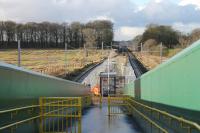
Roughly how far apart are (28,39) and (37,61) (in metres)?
48.4

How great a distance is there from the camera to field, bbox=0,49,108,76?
184ft

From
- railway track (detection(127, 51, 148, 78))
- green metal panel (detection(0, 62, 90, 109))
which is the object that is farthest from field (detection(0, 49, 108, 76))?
green metal panel (detection(0, 62, 90, 109))

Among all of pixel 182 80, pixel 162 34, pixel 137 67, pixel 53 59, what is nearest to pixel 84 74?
pixel 53 59

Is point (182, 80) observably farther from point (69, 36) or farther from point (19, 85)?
point (69, 36)

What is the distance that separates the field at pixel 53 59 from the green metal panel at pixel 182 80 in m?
33.5

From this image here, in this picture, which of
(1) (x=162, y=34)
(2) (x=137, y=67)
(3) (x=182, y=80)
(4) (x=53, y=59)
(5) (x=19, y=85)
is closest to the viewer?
(3) (x=182, y=80)

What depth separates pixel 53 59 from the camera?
259ft

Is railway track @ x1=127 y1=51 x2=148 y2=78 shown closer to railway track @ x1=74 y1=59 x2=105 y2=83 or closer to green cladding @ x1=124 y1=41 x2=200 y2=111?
railway track @ x1=74 y1=59 x2=105 y2=83

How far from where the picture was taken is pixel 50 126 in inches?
715

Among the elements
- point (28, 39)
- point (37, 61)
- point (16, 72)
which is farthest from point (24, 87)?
point (28, 39)

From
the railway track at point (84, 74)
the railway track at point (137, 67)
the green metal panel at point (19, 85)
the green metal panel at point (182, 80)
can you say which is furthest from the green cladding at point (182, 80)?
the railway track at point (137, 67)

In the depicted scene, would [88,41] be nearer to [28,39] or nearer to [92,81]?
[28,39]

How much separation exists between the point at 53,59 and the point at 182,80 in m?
69.5

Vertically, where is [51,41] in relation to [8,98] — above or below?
above
